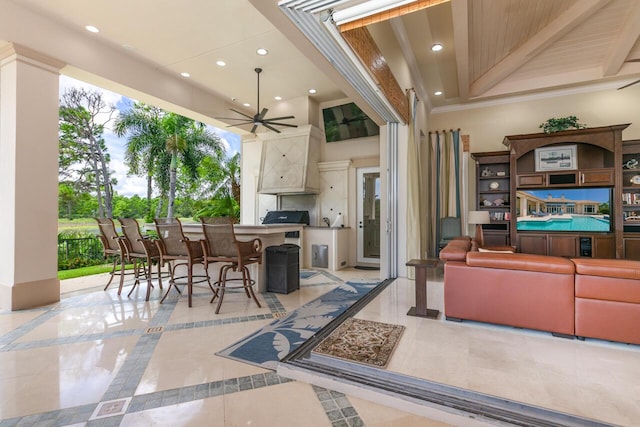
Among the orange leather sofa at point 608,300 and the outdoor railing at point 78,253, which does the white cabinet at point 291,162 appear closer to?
the outdoor railing at point 78,253

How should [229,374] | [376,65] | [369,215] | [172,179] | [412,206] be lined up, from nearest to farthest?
[229,374] → [376,65] → [412,206] → [369,215] → [172,179]

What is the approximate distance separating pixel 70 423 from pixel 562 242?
718 cm

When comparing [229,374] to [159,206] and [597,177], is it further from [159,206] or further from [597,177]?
[159,206]

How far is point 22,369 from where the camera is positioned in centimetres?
205

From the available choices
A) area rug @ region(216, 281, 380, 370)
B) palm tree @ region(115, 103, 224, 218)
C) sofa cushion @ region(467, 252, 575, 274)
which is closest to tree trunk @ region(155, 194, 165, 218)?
palm tree @ region(115, 103, 224, 218)

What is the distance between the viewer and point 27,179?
3.49 metres

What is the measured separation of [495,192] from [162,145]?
27.5 feet

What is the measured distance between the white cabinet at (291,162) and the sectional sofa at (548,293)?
3995mm

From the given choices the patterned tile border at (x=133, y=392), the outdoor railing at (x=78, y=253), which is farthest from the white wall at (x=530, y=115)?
the outdoor railing at (x=78, y=253)

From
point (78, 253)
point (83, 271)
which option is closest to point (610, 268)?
point (83, 271)

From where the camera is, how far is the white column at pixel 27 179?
3.40 m

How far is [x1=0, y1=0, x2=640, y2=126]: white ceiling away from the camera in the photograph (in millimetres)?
3713

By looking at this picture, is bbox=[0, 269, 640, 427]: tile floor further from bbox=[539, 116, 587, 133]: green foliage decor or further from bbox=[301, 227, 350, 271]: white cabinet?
bbox=[539, 116, 587, 133]: green foliage decor

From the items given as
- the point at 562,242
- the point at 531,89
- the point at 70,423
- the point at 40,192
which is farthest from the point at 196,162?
the point at 562,242
